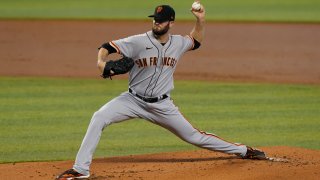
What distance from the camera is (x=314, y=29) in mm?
19172

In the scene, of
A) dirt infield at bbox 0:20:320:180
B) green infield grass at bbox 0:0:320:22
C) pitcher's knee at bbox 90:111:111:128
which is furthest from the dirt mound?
green infield grass at bbox 0:0:320:22

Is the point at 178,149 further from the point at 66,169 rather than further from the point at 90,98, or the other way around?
the point at 90,98

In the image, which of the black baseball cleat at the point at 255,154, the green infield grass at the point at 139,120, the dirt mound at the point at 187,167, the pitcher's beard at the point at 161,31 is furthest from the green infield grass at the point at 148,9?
the pitcher's beard at the point at 161,31

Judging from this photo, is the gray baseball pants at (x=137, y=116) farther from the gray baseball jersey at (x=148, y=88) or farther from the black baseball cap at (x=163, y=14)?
the black baseball cap at (x=163, y=14)

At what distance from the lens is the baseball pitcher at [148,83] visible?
711cm

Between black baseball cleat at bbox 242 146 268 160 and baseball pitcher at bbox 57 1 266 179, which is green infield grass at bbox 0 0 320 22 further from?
baseball pitcher at bbox 57 1 266 179

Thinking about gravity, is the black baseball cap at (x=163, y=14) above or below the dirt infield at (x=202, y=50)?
below

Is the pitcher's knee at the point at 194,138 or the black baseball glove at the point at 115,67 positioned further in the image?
the pitcher's knee at the point at 194,138

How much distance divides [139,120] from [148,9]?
14.0 metres

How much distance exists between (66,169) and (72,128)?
7.59 ft

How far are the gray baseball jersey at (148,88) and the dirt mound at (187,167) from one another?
39 centimetres

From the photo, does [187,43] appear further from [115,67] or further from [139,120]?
[139,120]

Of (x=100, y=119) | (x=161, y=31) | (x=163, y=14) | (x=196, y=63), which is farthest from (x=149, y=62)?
(x=196, y=63)

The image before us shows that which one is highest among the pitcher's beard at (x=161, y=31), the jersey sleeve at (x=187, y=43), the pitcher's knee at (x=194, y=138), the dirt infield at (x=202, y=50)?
the dirt infield at (x=202, y=50)
